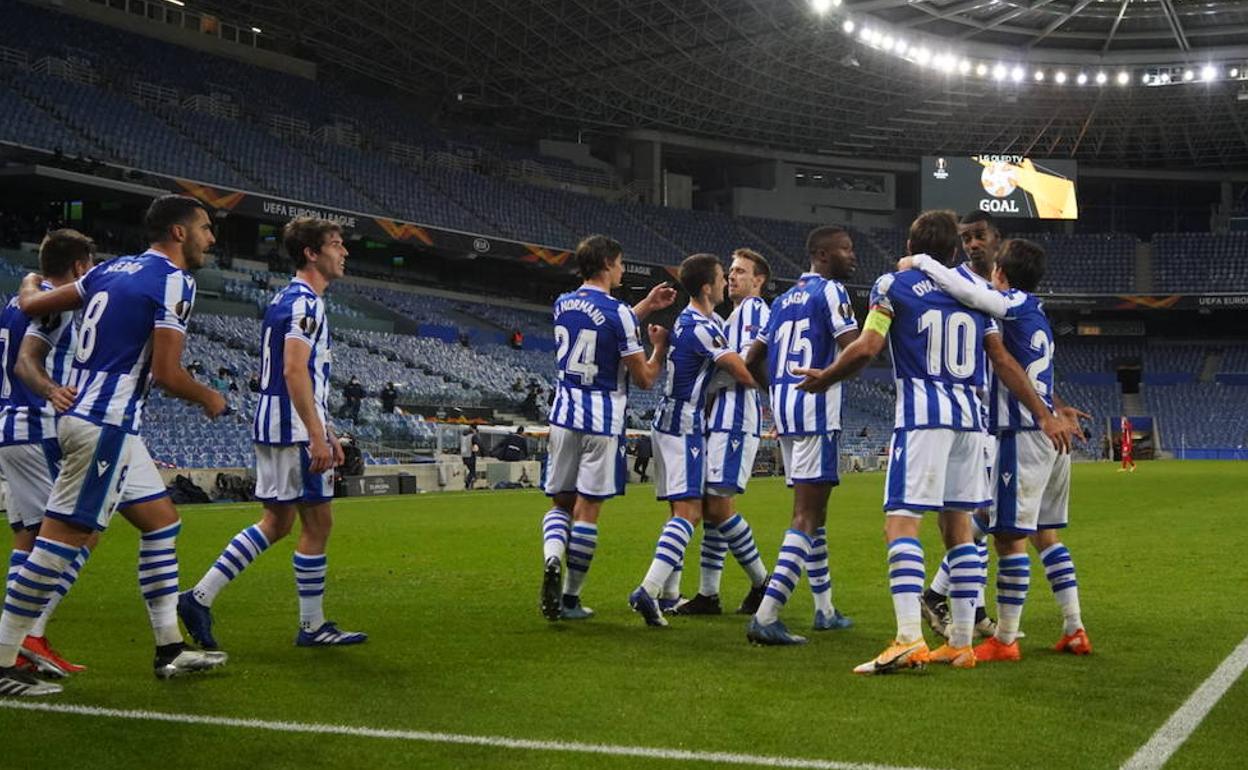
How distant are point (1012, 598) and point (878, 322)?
1.76 metres

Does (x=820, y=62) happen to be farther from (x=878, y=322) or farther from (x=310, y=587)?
(x=310, y=587)

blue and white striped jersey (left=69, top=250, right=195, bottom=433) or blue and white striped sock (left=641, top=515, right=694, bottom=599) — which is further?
blue and white striped sock (left=641, top=515, right=694, bottom=599)

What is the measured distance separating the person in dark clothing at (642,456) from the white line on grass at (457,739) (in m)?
28.1

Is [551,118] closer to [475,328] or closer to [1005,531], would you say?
[475,328]

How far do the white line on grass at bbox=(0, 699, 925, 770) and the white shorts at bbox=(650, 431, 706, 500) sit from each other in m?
3.47

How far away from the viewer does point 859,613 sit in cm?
888

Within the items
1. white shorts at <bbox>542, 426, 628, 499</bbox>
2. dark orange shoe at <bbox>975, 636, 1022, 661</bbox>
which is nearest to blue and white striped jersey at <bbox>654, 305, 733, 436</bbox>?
white shorts at <bbox>542, 426, 628, 499</bbox>

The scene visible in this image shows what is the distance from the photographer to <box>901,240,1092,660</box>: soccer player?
273 inches

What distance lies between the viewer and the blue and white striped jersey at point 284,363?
722 cm

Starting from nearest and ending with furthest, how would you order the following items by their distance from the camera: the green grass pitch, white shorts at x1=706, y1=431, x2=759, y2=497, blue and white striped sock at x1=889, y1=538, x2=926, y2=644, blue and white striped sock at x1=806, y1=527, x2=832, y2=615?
the green grass pitch → blue and white striped sock at x1=889, y1=538, x2=926, y2=644 → blue and white striped sock at x1=806, y1=527, x2=832, y2=615 → white shorts at x1=706, y1=431, x2=759, y2=497

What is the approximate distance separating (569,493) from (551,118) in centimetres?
5122

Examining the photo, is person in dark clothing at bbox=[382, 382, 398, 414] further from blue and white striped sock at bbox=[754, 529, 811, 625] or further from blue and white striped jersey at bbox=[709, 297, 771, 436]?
blue and white striped sock at bbox=[754, 529, 811, 625]

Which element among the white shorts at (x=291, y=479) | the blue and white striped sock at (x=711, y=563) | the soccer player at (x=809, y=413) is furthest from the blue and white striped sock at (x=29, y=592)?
the blue and white striped sock at (x=711, y=563)

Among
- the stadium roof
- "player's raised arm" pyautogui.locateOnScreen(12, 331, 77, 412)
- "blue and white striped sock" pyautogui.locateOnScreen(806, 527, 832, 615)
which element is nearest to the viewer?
"player's raised arm" pyautogui.locateOnScreen(12, 331, 77, 412)
